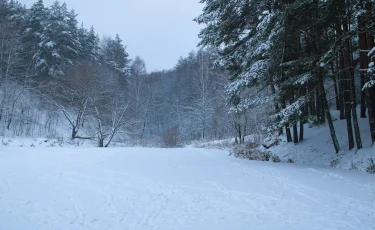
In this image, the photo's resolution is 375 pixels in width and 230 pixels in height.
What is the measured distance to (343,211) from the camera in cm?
395

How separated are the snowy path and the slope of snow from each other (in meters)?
1.01

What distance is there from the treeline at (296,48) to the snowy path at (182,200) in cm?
264

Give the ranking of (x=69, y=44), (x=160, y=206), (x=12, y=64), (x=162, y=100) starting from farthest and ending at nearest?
(x=162, y=100) → (x=69, y=44) → (x=12, y=64) → (x=160, y=206)

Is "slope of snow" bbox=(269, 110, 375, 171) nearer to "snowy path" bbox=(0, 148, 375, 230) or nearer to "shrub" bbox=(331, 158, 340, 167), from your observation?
"shrub" bbox=(331, 158, 340, 167)

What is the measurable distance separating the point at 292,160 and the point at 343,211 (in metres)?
6.75

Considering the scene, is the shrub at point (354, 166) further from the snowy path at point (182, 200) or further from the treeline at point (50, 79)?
the treeline at point (50, 79)

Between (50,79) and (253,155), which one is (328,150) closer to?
(253,155)

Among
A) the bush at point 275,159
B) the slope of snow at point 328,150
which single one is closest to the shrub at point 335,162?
the slope of snow at point 328,150

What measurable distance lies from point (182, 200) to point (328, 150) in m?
7.63

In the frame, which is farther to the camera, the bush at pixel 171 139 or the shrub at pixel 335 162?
the bush at pixel 171 139

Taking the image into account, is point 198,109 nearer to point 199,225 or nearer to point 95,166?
point 95,166

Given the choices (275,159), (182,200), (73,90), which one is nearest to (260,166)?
(275,159)

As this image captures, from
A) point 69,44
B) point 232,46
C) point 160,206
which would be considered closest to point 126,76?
point 69,44

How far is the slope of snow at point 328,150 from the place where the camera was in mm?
7649
